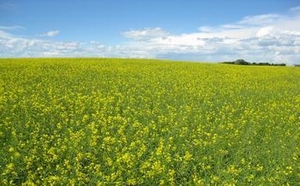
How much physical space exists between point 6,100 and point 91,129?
4647mm

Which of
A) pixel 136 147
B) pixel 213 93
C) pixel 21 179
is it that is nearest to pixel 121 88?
pixel 213 93

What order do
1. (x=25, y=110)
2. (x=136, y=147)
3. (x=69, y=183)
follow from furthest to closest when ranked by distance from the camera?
(x=25, y=110)
(x=136, y=147)
(x=69, y=183)

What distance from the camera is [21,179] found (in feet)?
26.9

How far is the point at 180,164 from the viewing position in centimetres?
920

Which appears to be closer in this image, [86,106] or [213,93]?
[86,106]

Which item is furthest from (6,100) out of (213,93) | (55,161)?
(213,93)

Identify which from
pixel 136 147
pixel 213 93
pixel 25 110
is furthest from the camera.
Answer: pixel 213 93

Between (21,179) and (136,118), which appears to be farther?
(136,118)

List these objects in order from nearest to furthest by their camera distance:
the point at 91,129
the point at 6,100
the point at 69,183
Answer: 1. the point at 69,183
2. the point at 91,129
3. the point at 6,100

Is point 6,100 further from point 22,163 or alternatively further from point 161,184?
point 161,184

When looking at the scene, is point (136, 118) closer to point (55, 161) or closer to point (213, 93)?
point (55, 161)

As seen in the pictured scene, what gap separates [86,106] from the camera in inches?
579

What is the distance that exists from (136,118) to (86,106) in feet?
7.87

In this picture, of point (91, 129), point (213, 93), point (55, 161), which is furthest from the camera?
point (213, 93)
